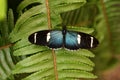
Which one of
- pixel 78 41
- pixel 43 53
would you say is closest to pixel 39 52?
pixel 43 53

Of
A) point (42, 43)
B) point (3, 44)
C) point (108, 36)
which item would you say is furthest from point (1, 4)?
point (108, 36)

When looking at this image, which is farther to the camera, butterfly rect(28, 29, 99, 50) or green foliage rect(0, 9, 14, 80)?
green foliage rect(0, 9, 14, 80)

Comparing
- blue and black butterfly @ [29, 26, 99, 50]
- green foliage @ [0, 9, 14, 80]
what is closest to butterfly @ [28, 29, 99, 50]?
blue and black butterfly @ [29, 26, 99, 50]

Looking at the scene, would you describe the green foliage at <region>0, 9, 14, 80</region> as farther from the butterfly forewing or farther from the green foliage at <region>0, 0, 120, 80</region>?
the butterfly forewing

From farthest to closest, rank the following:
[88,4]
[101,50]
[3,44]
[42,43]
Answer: [101,50]
[88,4]
[3,44]
[42,43]

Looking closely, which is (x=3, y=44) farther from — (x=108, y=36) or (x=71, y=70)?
(x=108, y=36)

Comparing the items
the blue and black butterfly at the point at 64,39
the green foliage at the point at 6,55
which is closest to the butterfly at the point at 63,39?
the blue and black butterfly at the point at 64,39

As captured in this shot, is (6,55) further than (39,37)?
Yes

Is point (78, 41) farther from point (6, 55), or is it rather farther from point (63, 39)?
point (6, 55)

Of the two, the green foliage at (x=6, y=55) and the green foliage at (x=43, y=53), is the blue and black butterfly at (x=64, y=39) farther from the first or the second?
the green foliage at (x=6, y=55)
